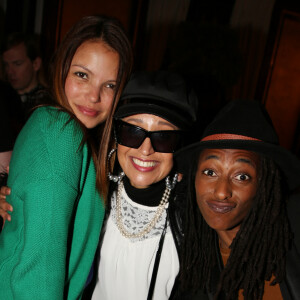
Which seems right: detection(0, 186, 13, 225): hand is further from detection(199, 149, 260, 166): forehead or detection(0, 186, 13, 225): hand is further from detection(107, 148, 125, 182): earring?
detection(199, 149, 260, 166): forehead

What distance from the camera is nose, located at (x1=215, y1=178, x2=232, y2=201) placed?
1.44 meters

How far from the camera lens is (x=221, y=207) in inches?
58.6

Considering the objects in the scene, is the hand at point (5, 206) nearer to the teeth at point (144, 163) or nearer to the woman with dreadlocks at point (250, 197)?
the teeth at point (144, 163)

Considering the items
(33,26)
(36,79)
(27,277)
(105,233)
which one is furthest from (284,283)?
(33,26)

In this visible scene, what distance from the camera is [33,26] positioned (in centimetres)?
508

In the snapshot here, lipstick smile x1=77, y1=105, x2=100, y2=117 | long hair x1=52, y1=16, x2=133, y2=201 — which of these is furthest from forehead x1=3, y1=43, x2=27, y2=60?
lipstick smile x1=77, y1=105, x2=100, y2=117

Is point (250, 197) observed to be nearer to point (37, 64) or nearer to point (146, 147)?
point (146, 147)

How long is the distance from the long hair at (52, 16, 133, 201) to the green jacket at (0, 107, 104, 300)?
0.50ft

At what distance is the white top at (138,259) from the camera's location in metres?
1.73

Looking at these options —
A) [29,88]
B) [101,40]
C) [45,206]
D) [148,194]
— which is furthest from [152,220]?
[29,88]

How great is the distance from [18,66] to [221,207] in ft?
9.81

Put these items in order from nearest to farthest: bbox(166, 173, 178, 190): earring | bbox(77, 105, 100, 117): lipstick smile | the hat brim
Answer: the hat brim < bbox(77, 105, 100, 117): lipstick smile < bbox(166, 173, 178, 190): earring

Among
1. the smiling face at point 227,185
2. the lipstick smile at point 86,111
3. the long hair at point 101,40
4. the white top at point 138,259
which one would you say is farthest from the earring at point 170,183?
the lipstick smile at point 86,111

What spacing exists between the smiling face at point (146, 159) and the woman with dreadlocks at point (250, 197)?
0.49ft
